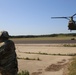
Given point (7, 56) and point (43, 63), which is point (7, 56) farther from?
point (43, 63)

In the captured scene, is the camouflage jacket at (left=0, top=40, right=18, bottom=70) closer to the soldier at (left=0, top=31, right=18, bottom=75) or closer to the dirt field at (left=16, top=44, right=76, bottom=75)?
the soldier at (left=0, top=31, right=18, bottom=75)

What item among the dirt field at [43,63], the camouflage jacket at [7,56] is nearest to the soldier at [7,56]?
the camouflage jacket at [7,56]

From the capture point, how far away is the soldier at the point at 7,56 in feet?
19.9

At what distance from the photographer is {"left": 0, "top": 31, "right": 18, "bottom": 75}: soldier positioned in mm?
6055

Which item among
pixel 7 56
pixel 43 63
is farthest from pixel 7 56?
pixel 43 63

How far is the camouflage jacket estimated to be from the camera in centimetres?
606

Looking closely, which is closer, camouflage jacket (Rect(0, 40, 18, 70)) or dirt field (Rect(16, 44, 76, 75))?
camouflage jacket (Rect(0, 40, 18, 70))

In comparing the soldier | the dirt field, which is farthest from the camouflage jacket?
the dirt field

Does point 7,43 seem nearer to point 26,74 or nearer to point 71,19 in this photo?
point 26,74

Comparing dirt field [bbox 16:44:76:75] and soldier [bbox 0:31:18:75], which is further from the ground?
soldier [bbox 0:31:18:75]

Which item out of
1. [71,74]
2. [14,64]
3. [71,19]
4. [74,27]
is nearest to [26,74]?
[71,74]

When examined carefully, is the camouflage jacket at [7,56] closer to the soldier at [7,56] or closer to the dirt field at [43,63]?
the soldier at [7,56]

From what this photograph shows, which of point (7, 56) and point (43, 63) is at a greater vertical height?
point (7, 56)

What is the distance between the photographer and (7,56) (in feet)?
20.2
